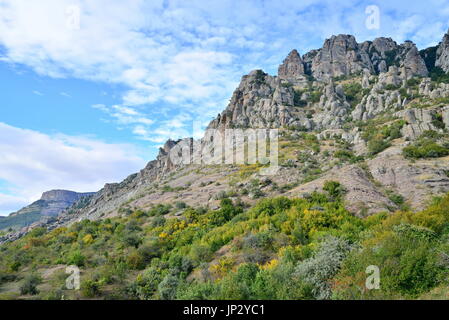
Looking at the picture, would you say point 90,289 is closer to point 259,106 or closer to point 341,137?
point 341,137

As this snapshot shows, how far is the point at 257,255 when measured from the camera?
17.1 metres

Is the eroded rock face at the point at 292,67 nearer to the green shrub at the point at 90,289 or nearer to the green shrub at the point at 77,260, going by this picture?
the green shrub at the point at 77,260

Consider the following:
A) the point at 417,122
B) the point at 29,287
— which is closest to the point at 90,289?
the point at 29,287

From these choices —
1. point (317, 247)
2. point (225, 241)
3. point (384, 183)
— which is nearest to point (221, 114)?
point (384, 183)

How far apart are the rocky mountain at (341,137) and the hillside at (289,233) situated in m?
0.25

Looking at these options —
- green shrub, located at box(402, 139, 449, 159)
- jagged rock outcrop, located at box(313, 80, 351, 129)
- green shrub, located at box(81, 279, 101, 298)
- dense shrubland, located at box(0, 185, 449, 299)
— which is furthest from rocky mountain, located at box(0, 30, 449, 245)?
green shrub, located at box(81, 279, 101, 298)

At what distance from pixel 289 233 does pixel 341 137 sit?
Answer: 36.1m

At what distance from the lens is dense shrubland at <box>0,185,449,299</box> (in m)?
12.3

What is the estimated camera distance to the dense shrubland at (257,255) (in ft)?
40.5

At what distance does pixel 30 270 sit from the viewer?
22.0 m

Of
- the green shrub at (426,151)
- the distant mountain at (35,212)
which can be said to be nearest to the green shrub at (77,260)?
the green shrub at (426,151)

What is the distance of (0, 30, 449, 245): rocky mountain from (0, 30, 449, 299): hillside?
247mm

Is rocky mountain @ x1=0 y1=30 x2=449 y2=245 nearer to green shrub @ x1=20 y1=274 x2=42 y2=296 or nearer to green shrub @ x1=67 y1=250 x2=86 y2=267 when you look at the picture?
green shrub @ x1=67 y1=250 x2=86 y2=267
